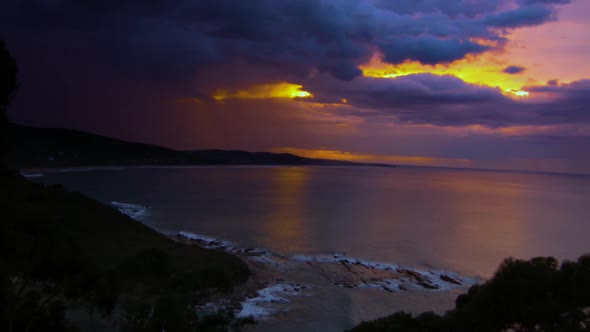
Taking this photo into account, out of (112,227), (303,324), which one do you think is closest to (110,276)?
(303,324)

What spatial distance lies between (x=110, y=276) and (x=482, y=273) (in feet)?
107

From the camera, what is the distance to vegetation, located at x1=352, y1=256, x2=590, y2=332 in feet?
40.6

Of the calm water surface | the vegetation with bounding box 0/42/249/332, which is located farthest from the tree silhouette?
the calm water surface

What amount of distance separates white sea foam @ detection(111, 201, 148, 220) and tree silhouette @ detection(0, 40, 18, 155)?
93.8 ft

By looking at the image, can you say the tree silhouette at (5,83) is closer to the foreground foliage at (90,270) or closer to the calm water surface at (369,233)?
the foreground foliage at (90,270)

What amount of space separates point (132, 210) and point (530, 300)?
2491 inches

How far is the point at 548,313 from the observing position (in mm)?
12359

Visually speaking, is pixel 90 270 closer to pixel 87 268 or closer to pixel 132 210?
pixel 87 268

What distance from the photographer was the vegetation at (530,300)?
12.4 meters

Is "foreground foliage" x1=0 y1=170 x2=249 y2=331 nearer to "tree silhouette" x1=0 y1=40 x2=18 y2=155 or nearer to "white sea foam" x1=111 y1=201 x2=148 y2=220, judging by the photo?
"tree silhouette" x1=0 y1=40 x2=18 y2=155

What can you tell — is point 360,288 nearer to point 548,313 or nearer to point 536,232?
point 548,313

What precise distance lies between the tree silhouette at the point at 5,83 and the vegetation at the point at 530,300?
34.8m

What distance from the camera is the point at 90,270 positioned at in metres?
15.6

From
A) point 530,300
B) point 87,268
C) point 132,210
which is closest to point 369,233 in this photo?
point 132,210
